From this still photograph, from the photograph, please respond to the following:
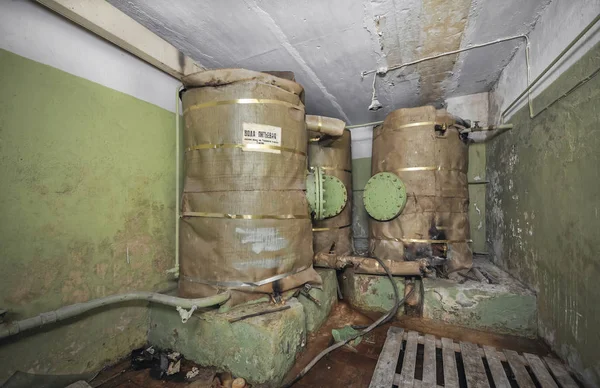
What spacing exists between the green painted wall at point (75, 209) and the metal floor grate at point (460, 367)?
7.32 ft

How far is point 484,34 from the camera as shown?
8.20 feet

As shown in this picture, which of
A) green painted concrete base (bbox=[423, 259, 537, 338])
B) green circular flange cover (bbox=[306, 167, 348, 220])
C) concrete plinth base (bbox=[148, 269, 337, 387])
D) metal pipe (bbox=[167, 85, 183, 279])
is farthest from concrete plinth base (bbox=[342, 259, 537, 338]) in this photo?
metal pipe (bbox=[167, 85, 183, 279])

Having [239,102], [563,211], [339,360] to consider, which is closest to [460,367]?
[339,360]

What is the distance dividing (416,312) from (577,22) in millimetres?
3082

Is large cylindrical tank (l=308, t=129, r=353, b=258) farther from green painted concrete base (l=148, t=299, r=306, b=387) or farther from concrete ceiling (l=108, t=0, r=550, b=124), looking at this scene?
green painted concrete base (l=148, t=299, r=306, b=387)

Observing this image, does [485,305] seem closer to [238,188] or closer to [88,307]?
[238,188]

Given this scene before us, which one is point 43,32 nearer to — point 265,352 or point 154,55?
point 154,55

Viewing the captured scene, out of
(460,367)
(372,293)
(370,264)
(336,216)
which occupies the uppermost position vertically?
(336,216)

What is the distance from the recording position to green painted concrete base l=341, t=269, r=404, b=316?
3303 millimetres

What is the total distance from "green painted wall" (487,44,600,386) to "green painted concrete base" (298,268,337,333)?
206 cm

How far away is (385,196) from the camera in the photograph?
320 centimetres

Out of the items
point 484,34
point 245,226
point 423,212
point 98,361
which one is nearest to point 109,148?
point 245,226

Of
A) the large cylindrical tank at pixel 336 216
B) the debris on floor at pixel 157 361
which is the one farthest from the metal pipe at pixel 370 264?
the debris on floor at pixel 157 361

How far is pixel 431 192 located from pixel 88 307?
3525 millimetres
